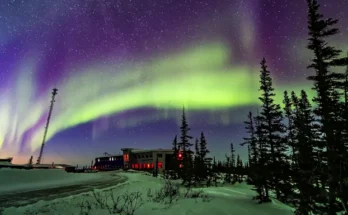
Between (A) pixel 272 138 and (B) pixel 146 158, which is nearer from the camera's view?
(A) pixel 272 138

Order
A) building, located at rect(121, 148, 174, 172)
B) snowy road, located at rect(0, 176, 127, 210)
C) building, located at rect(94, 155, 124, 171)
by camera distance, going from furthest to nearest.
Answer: building, located at rect(94, 155, 124, 171) < building, located at rect(121, 148, 174, 172) < snowy road, located at rect(0, 176, 127, 210)

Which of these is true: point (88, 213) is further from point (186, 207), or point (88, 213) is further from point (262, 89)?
point (262, 89)

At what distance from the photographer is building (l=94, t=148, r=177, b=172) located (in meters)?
110

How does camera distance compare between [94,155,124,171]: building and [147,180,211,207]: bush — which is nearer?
[147,180,211,207]: bush

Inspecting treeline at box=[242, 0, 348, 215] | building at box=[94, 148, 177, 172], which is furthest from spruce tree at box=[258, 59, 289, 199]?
building at box=[94, 148, 177, 172]

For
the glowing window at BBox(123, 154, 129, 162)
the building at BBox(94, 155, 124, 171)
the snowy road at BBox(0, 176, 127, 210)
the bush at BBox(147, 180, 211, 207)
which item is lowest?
the snowy road at BBox(0, 176, 127, 210)

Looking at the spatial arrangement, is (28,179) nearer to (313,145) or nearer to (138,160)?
(313,145)

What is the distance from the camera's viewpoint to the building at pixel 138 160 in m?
110

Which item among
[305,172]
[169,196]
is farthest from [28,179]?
[305,172]

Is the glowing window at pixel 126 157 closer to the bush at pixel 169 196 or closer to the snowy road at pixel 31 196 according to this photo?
the snowy road at pixel 31 196

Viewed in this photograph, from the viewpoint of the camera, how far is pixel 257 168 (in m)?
24.7

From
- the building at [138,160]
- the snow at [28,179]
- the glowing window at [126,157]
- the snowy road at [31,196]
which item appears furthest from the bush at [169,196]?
the glowing window at [126,157]

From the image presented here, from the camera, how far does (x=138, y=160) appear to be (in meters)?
118

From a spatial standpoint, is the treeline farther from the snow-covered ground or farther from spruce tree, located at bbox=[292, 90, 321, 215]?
the snow-covered ground
